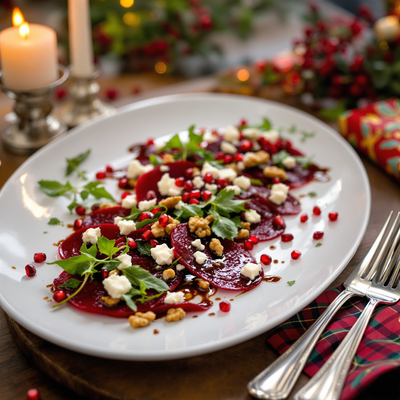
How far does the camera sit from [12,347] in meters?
1.57

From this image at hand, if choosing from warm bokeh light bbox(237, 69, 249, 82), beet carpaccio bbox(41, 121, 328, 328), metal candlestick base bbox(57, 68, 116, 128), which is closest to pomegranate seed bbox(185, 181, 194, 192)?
beet carpaccio bbox(41, 121, 328, 328)

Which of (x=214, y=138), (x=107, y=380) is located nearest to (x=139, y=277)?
(x=107, y=380)

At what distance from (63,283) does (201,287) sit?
51cm

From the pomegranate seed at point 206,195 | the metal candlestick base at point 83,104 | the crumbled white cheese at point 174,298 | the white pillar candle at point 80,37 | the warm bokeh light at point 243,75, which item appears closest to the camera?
the crumbled white cheese at point 174,298

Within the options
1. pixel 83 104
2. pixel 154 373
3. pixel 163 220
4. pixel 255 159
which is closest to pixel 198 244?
pixel 163 220

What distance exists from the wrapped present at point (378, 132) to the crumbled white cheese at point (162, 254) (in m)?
1.42

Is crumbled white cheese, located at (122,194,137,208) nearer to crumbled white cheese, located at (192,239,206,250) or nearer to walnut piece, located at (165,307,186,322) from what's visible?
crumbled white cheese, located at (192,239,206,250)

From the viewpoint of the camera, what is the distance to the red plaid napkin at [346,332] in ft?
4.50

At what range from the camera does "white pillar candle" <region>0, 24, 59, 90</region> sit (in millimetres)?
2381

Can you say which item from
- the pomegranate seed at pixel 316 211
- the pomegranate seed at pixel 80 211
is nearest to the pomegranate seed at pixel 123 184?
the pomegranate seed at pixel 80 211

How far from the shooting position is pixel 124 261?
1579 mm

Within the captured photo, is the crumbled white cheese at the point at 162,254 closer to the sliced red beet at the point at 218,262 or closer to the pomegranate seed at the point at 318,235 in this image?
the sliced red beet at the point at 218,262

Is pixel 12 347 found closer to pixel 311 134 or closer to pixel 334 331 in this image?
pixel 334 331

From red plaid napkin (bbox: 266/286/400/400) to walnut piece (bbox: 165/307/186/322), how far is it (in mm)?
323
